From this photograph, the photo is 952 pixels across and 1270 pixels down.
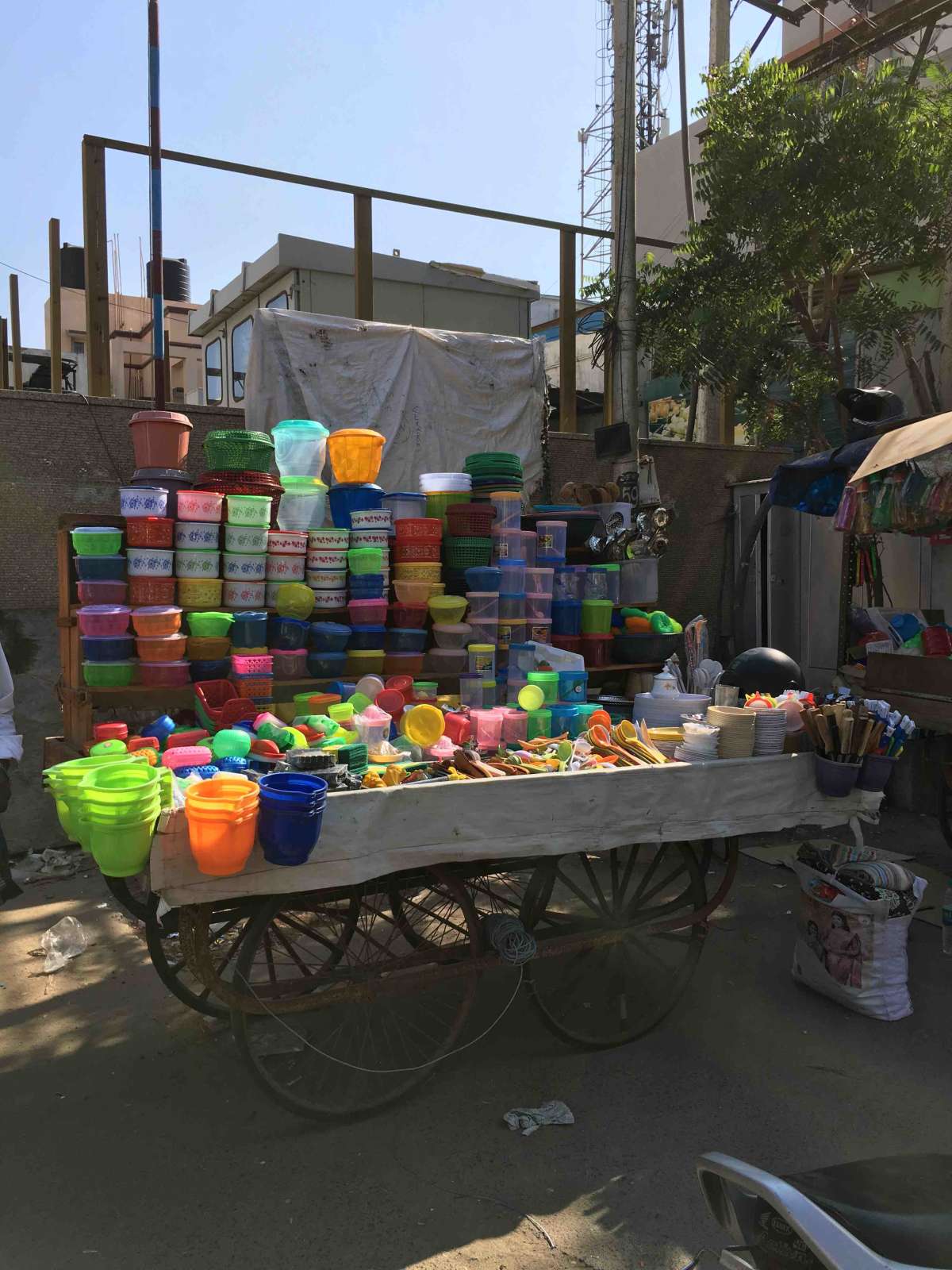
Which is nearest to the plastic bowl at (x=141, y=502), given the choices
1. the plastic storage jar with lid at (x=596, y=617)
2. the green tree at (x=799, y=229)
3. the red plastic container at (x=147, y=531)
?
the red plastic container at (x=147, y=531)

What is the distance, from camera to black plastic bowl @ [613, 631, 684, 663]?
5688mm

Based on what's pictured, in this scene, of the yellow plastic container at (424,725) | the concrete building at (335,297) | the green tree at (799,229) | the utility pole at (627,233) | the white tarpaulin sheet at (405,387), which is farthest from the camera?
the concrete building at (335,297)

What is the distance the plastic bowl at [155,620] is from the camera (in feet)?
14.0

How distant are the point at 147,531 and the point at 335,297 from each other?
209 inches

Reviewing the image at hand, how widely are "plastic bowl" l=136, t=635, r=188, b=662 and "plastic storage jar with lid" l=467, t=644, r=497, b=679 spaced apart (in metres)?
1.56

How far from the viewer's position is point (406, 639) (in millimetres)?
4988

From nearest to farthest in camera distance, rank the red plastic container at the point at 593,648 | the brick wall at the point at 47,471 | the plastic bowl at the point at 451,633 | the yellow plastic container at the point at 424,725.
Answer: the yellow plastic container at the point at 424,725, the plastic bowl at the point at 451,633, the red plastic container at the point at 593,648, the brick wall at the point at 47,471

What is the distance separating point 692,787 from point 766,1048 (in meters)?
1.23

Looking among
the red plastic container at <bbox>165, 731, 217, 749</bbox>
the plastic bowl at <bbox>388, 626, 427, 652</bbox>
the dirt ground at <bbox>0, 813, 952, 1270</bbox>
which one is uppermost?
the plastic bowl at <bbox>388, 626, 427, 652</bbox>

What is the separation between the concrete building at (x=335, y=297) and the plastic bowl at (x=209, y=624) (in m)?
4.24

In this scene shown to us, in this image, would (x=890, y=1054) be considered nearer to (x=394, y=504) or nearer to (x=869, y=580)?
(x=394, y=504)

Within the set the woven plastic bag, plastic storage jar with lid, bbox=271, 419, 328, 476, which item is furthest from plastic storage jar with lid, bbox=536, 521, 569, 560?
the woven plastic bag

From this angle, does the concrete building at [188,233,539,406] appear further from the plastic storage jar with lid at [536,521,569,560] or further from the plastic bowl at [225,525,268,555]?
the plastic bowl at [225,525,268,555]

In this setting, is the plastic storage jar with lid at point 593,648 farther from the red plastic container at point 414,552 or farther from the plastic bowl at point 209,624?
the plastic bowl at point 209,624
